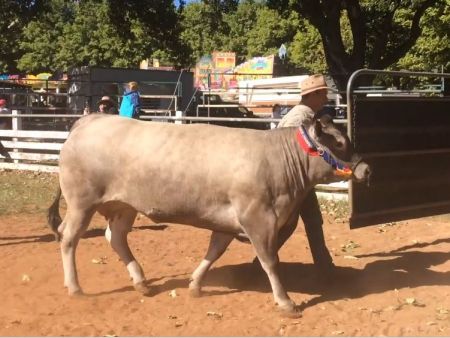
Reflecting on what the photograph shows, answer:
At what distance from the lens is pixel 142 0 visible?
75.9 ft

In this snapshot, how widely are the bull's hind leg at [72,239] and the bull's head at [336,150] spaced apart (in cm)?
203

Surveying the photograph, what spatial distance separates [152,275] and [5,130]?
11365 millimetres

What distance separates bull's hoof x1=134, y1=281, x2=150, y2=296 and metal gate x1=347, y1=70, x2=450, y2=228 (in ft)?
6.67

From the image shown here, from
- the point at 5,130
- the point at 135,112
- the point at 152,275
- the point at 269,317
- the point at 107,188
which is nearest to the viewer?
the point at 269,317

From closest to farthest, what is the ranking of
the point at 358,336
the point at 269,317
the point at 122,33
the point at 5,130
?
the point at 358,336 < the point at 269,317 < the point at 5,130 < the point at 122,33

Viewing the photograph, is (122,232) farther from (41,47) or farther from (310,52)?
(41,47)

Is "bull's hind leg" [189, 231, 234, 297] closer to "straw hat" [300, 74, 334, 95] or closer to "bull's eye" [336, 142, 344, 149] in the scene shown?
"bull's eye" [336, 142, 344, 149]

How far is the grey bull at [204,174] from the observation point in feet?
17.2

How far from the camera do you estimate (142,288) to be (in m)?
5.81

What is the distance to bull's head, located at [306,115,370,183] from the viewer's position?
5363 millimetres

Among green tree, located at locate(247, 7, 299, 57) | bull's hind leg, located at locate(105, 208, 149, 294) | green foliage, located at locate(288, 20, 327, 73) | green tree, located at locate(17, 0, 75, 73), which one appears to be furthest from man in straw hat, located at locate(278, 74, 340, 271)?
green tree, located at locate(247, 7, 299, 57)

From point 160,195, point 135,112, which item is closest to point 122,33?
point 135,112

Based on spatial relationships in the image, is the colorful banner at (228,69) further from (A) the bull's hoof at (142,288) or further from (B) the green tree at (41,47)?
(A) the bull's hoof at (142,288)

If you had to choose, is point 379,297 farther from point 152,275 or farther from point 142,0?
point 142,0
